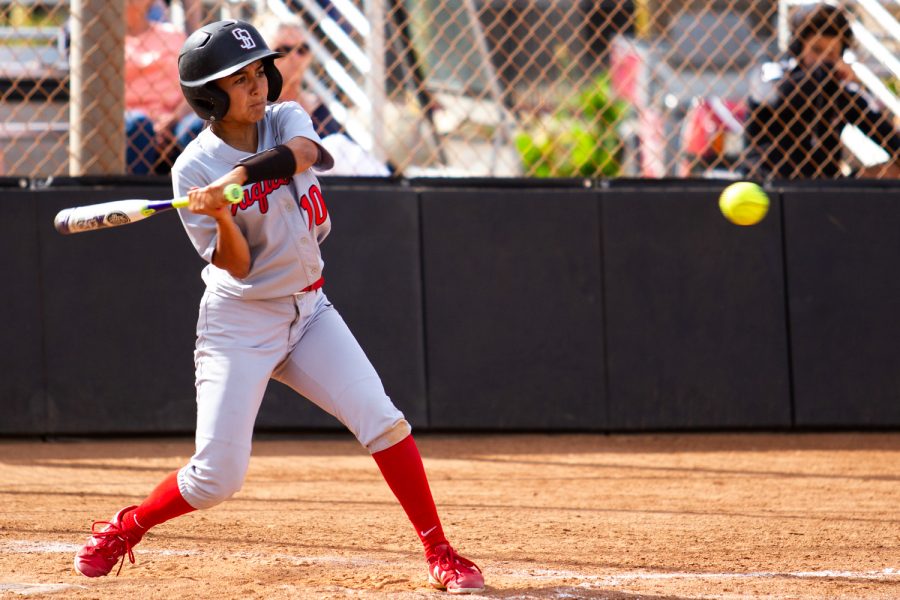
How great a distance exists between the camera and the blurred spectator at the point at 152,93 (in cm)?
646

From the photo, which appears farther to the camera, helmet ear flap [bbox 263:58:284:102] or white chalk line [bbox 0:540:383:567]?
white chalk line [bbox 0:540:383:567]

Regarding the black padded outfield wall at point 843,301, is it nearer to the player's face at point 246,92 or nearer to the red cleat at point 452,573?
the red cleat at point 452,573

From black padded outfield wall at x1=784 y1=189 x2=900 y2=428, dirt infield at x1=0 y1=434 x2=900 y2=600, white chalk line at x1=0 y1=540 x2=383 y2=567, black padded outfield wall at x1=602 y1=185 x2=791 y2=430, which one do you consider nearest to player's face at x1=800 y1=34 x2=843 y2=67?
black padded outfield wall at x1=784 y1=189 x2=900 y2=428

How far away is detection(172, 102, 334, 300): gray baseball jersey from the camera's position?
136 inches

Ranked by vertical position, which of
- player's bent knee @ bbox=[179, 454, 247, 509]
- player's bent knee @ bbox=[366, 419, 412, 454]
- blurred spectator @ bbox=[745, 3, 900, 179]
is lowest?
player's bent knee @ bbox=[179, 454, 247, 509]

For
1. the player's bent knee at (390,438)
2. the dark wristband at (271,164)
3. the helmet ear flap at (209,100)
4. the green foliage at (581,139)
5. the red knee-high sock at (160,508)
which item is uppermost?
the green foliage at (581,139)

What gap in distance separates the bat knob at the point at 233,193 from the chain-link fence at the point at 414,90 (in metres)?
3.24

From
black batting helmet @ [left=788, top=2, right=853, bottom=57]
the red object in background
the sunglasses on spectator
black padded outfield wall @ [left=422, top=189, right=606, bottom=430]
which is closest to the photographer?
black padded outfield wall @ [left=422, top=189, right=606, bottom=430]

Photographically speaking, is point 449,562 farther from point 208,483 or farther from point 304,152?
point 304,152

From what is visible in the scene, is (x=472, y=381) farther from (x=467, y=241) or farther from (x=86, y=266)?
(x=86, y=266)

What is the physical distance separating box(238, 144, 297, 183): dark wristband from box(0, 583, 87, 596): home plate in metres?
1.37

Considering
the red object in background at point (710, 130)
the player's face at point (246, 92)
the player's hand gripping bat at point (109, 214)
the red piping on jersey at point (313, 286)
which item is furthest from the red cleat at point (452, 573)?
the red object in background at point (710, 130)

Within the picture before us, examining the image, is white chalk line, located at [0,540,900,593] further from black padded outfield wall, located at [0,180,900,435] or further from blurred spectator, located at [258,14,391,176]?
blurred spectator, located at [258,14,391,176]

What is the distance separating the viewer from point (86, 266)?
239 inches
